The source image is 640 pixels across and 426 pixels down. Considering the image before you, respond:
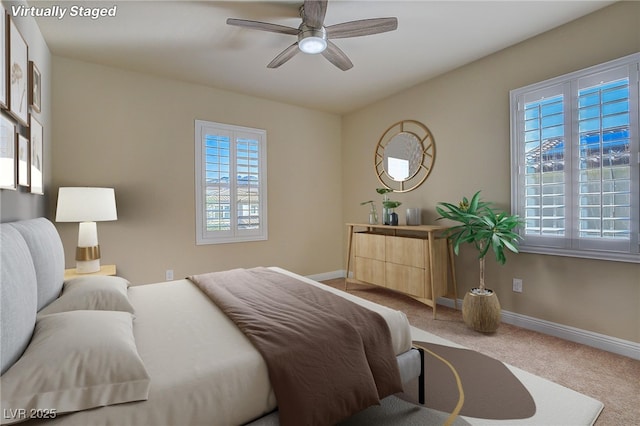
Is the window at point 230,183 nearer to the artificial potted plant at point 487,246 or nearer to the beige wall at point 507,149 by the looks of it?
the beige wall at point 507,149

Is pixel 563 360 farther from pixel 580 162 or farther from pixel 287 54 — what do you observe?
pixel 287 54

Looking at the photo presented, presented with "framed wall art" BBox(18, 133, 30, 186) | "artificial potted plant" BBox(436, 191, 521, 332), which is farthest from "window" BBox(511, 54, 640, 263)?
"framed wall art" BBox(18, 133, 30, 186)

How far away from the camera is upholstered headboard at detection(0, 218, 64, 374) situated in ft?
3.40

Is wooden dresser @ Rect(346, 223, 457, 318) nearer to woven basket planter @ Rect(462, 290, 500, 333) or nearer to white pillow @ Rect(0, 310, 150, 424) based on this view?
woven basket planter @ Rect(462, 290, 500, 333)

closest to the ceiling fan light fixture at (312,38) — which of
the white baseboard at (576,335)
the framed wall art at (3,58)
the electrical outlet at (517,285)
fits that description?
the framed wall art at (3,58)

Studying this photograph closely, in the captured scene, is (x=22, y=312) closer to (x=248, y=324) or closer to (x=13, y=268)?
(x=13, y=268)

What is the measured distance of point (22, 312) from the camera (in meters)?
1.16

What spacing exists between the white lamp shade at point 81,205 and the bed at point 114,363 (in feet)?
3.71

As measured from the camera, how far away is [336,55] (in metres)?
2.63

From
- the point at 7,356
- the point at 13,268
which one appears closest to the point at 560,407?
the point at 7,356

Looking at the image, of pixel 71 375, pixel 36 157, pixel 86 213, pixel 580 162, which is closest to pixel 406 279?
pixel 580 162

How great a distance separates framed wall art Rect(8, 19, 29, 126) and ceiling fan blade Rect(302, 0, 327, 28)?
1720 millimetres

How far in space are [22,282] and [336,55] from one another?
8.27 feet

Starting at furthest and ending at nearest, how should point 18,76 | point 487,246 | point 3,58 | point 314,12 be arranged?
point 487,246 → point 314,12 → point 18,76 → point 3,58
